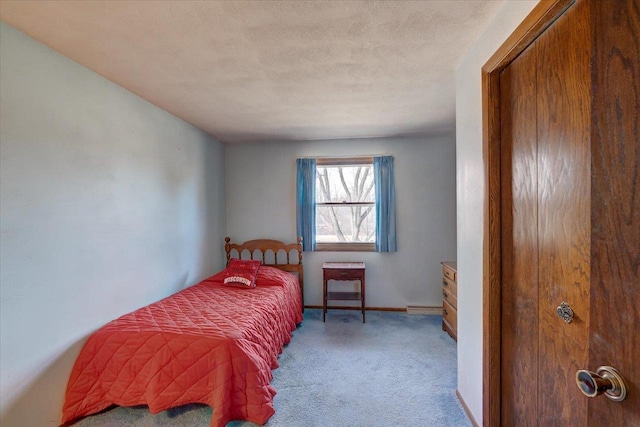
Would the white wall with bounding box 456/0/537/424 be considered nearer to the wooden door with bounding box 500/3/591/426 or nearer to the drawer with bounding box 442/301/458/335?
the wooden door with bounding box 500/3/591/426

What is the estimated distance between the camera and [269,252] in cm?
388

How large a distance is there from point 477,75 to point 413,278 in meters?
2.81

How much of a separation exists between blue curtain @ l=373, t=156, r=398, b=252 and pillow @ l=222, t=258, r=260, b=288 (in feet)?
5.73

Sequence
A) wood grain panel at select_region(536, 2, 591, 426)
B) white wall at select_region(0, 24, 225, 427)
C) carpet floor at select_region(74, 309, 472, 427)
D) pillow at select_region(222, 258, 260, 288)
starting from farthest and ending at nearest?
1. pillow at select_region(222, 258, 260, 288)
2. carpet floor at select_region(74, 309, 472, 427)
3. white wall at select_region(0, 24, 225, 427)
4. wood grain panel at select_region(536, 2, 591, 426)

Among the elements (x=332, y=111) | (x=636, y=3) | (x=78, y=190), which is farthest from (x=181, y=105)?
(x=636, y=3)

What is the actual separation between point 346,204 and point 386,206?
579 mm

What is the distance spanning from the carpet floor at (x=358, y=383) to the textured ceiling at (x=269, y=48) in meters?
2.43

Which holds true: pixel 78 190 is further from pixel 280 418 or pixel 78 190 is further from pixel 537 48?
pixel 537 48

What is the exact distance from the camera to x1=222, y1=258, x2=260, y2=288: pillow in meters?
3.04

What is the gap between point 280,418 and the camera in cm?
A: 177

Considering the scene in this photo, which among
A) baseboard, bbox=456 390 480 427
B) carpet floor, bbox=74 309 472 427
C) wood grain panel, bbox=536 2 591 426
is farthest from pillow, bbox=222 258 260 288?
wood grain panel, bbox=536 2 591 426

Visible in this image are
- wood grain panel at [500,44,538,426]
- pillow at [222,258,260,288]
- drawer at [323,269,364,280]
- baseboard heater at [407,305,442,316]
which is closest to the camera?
wood grain panel at [500,44,538,426]

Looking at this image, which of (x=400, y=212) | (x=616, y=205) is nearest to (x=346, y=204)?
(x=400, y=212)

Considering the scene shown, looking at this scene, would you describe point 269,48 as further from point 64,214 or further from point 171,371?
point 171,371
